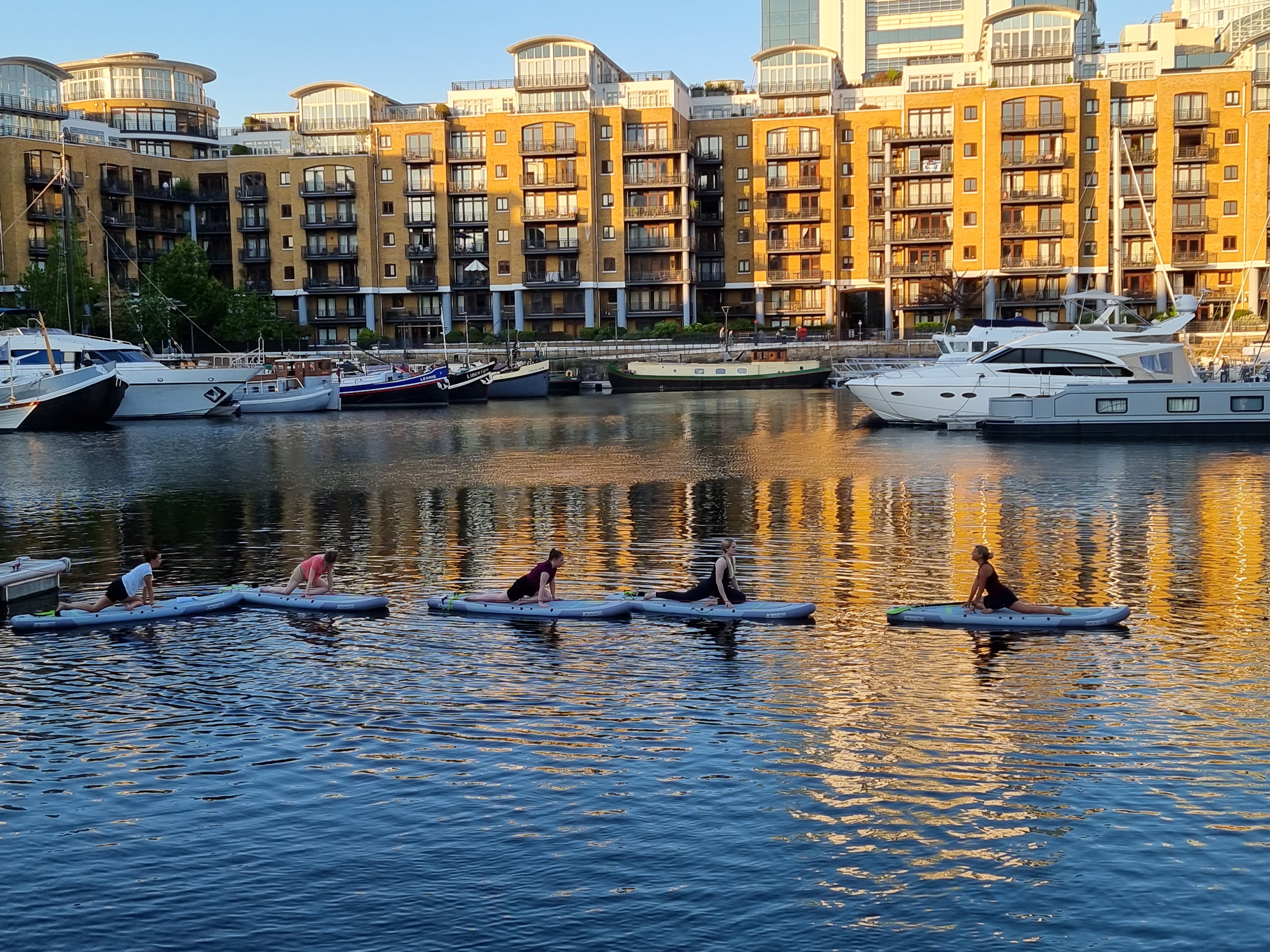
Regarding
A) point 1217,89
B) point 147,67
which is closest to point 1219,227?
point 1217,89

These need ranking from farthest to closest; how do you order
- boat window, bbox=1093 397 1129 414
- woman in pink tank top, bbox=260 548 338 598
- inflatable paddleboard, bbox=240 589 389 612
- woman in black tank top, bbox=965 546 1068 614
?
1. boat window, bbox=1093 397 1129 414
2. woman in pink tank top, bbox=260 548 338 598
3. inflatable paddleboard, bbox=240 589 389 612
4. woman in black tank top, bbox=965 546 1068 614

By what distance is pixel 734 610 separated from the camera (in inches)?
949

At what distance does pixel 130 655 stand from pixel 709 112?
11527cm

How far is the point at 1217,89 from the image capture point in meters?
115

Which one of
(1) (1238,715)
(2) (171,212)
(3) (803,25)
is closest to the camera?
(1) (1238,715)

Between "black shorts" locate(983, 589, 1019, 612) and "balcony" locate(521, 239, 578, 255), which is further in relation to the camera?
"balcony" locate(521, 239, 578, 255)

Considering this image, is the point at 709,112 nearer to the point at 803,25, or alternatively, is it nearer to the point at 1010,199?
the point at 1010,199

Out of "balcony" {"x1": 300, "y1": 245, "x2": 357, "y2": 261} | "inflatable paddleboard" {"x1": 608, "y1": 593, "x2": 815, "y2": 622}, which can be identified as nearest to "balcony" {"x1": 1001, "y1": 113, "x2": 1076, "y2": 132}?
"balcony" {"x1": 300, "y1": 245, "x2": 357, "y2": 261}

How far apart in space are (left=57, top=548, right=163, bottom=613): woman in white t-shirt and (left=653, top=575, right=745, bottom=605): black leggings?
9346 millimetres

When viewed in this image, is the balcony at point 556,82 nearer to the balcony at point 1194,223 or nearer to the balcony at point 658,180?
the balcony at point 658,180

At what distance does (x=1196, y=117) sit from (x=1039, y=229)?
51.2 feet

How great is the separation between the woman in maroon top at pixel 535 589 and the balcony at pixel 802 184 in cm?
10345

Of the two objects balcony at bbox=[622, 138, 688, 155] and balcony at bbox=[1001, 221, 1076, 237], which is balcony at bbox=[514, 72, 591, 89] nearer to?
balcony at bbox=[622, 138, 688, 155]

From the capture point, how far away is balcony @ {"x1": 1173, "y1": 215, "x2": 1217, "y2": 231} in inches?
4532
